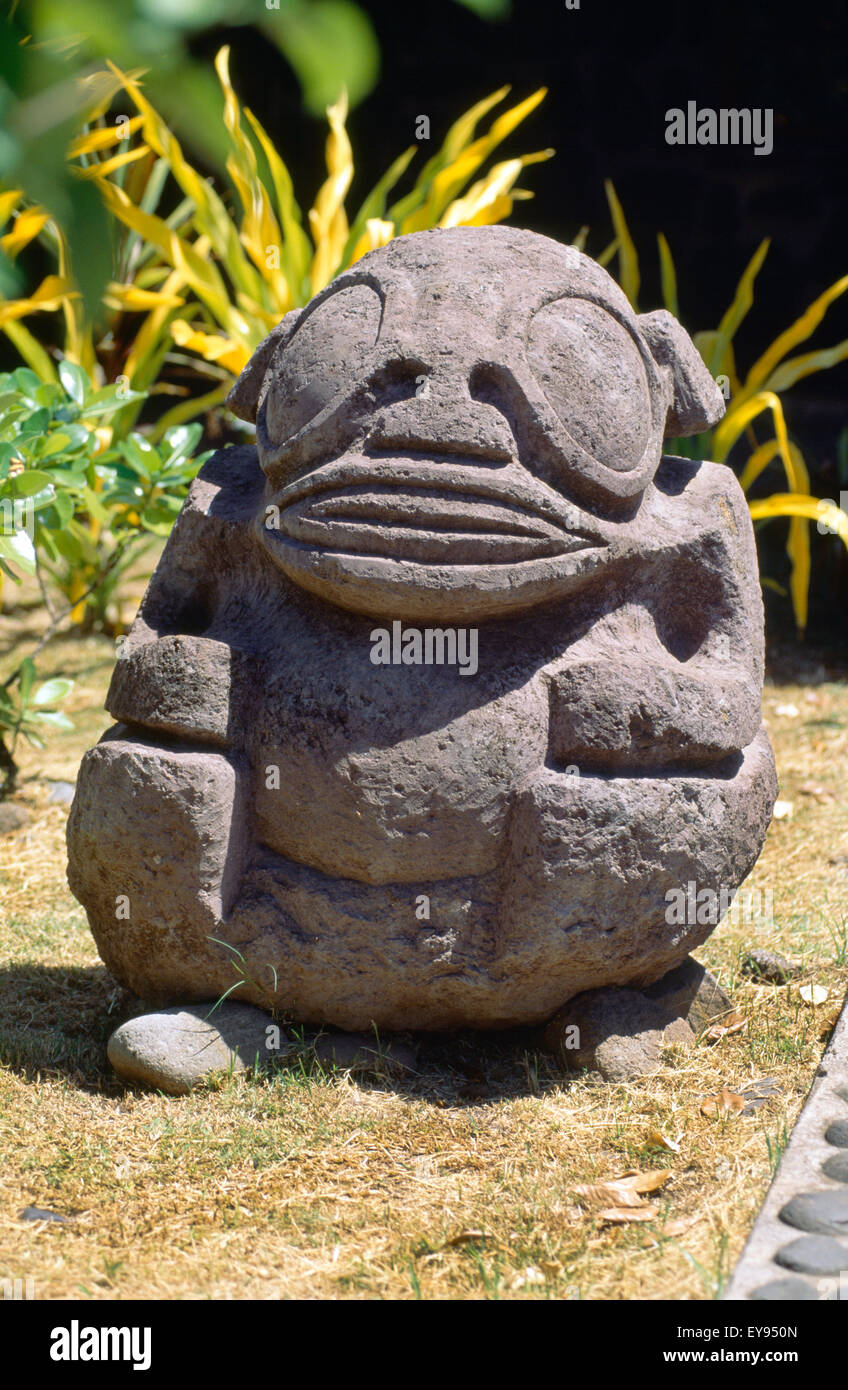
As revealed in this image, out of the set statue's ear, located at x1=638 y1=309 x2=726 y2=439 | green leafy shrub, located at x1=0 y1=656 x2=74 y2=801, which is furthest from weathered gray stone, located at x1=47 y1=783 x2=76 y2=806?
statue's ear, located at x1=638 y1=309 x2=726 y2=439

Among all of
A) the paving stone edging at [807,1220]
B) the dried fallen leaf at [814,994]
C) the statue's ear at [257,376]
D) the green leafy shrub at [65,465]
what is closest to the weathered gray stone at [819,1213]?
the paving stone edging at [807,1220]

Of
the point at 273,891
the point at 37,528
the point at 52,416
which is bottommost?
the point at 273,891

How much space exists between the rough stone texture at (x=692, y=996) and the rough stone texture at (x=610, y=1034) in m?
0.10

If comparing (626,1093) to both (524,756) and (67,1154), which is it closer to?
(524,756)

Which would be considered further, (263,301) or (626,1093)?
(263,301)

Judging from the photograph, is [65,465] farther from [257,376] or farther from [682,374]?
[682,374]

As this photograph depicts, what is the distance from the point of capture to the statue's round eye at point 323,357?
248cm

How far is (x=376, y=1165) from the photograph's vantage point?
94.3 inches

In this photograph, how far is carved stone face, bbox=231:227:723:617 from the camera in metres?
2.37

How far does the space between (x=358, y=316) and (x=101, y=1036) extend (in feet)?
5.11

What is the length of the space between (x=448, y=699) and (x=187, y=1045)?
0.83 metres

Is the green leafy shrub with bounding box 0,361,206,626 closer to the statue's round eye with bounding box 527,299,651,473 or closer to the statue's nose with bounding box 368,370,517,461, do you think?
the statue's nose with bounding box 368,370,517,461

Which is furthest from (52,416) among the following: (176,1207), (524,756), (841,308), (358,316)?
(841,308)

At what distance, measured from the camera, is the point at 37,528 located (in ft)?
13.6
